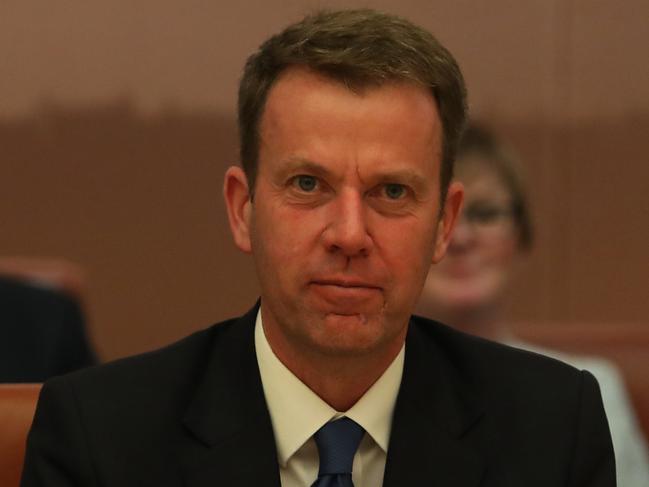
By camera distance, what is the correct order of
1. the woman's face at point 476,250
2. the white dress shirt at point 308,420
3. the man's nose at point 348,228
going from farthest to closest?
the woman's face at point 476,250 < the white dress shirt at point 308,420 < the man's nose at point 348,228

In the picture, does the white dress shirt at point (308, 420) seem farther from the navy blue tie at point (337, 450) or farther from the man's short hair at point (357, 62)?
the man's short hair at point (357, 62)

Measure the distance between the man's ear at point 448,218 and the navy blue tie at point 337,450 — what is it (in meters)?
0.24

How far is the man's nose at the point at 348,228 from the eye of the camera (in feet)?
4.26

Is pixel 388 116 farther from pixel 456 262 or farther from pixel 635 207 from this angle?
pixel 635 207

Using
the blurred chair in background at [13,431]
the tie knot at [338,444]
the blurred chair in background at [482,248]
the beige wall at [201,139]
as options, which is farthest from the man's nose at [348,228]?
the beige wall at [201,139]

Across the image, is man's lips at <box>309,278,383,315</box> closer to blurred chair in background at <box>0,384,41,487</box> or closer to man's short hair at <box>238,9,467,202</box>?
man's short hair at <box>238,9,467,202</box>

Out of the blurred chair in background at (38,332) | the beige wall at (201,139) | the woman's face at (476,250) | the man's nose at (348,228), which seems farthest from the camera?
the beige wall at (201,139)

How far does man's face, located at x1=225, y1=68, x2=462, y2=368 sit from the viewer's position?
1330 mm

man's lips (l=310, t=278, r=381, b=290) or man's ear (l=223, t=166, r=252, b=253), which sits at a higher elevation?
man's ear (l=223, t=166, r=252, b=253)

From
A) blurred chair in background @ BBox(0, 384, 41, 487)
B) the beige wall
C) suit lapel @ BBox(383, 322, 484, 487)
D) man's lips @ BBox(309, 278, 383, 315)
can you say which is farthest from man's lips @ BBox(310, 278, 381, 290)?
→ the beige wall

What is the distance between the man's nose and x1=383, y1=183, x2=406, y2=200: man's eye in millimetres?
35

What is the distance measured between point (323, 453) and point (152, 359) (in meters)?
0.26

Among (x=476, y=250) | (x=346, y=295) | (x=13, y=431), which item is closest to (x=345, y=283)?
(x=346, y=295)

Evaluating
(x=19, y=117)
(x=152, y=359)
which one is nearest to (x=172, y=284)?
(x=19, y=117)
